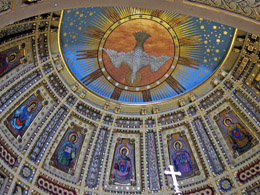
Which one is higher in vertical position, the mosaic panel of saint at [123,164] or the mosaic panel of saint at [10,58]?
the mosaic panel of saint at [10,58]

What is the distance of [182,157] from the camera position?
1627 cm

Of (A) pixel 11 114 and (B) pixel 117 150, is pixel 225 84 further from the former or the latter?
(A) pixel 11 114

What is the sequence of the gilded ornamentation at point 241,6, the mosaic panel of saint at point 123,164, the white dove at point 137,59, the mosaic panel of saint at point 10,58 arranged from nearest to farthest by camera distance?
1. the gilded ornamentation at point 241,6
2. the mosaic panel of saint at point 10,58
3. the white dove at point 137,59
4. the mosaic panel of saint at point 123,164

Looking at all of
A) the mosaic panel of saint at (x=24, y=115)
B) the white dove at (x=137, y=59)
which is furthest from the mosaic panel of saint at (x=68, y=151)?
the white dove at (x=137, y=59)

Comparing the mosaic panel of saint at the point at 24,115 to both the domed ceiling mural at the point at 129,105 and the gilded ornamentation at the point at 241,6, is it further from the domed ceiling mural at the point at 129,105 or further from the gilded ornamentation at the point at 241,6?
the gilded ornamentation at the point at 241,6


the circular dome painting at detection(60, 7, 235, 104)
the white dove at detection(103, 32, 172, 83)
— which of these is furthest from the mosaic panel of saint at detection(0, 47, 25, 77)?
the white dove at detection(103, 32, 172, 83)

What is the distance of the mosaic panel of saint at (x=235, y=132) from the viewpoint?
15219 millimetres

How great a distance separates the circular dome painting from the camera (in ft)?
48.9

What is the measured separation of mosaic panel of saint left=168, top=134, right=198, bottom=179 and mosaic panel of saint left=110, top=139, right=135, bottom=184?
6.03ft

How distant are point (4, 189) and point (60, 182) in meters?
2.42

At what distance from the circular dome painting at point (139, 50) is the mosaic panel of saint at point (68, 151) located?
2121mm

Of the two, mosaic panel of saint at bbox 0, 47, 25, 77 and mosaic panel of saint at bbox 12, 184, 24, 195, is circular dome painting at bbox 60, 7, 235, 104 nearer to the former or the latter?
mosaic panel of saint at bbox 0, 47, 25, 77

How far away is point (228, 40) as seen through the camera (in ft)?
48.6

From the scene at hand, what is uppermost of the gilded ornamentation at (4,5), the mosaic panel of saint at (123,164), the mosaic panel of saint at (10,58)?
the mosaic panel of saint at (10,58)
